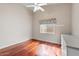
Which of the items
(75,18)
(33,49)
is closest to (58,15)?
(75,18)

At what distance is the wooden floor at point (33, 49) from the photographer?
111 centimetres

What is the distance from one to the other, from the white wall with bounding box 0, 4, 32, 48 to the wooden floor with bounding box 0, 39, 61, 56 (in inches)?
2.2

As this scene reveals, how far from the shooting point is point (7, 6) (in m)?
1.10

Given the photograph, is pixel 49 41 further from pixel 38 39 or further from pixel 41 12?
pixel 41 12

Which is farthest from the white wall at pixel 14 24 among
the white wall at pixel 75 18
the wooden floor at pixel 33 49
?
the white wall at pixel 75 18

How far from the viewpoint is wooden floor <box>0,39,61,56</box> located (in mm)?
1114

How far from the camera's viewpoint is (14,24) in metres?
1.13

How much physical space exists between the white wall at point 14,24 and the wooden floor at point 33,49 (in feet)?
0.19

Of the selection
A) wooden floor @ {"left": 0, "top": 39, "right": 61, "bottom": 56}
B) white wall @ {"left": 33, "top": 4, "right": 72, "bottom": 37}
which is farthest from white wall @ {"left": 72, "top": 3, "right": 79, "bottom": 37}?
wooden floor @ {"left": 0, "top": 39, "right": 61, "bottom": 56}

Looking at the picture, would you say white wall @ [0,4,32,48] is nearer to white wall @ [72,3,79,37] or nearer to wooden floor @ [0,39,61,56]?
wooden floor @ [0,39,61,56]

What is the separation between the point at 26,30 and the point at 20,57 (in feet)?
0.96

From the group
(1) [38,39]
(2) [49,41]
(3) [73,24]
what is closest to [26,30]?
(1) [38,39]

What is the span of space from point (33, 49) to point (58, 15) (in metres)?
0.45

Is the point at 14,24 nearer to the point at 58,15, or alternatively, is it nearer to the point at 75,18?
the point at 58,15
